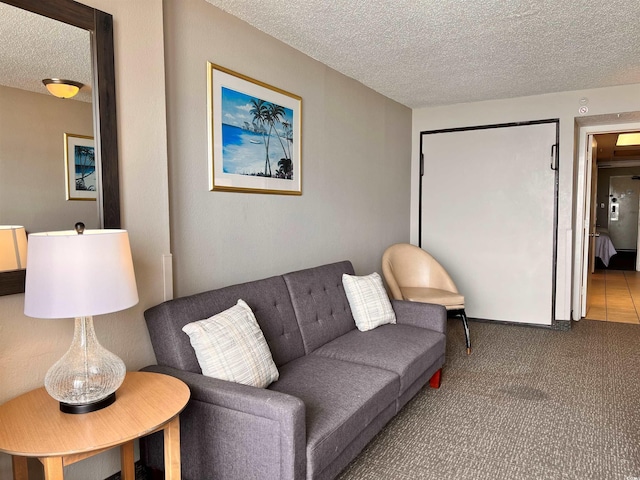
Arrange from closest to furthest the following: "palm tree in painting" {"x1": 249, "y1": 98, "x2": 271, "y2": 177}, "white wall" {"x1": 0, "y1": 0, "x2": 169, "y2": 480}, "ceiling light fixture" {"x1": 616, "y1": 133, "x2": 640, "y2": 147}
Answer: "white wall" {"x1": 0, "y1": 0, "x2": 169, "y2": 480} → "palm tree in painting" {"x1": 249, "y1": 98, "x2": 271, "y2": 177} → "ceiling light fixture" {"x1": 616, "y1": 133, "x2": 640, "y2": 147}

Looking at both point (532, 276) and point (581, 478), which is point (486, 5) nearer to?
point (581, 478)

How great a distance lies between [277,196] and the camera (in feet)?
10.1

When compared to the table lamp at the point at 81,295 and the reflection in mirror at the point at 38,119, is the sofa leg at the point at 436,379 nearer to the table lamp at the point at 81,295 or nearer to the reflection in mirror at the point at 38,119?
the table lamp at the point at 81,295

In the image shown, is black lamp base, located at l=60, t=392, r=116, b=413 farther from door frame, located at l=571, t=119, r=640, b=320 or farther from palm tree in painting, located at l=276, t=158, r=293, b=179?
door frame, located at l=571, t=119, r=640, b=320

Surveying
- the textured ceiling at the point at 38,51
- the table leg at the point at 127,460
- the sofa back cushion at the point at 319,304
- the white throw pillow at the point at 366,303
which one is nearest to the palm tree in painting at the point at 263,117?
the sofa back cushion at the point at 319,304

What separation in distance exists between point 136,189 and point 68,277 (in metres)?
0.76

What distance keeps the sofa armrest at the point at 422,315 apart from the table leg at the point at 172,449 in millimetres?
2057

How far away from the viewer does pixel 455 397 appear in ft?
9.93

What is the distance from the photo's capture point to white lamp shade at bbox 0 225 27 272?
1623 millimetres

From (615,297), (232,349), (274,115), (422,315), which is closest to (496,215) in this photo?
(422,315)

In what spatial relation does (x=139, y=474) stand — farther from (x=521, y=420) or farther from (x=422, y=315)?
(x=521, y=420)

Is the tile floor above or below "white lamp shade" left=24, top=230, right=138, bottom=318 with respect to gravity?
Result: below

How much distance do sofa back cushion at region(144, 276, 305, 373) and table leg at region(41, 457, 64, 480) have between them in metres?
0.70

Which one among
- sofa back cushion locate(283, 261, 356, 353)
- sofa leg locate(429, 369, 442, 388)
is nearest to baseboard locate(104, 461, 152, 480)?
sofa back cushion locate(283, 261, 356, 353)
